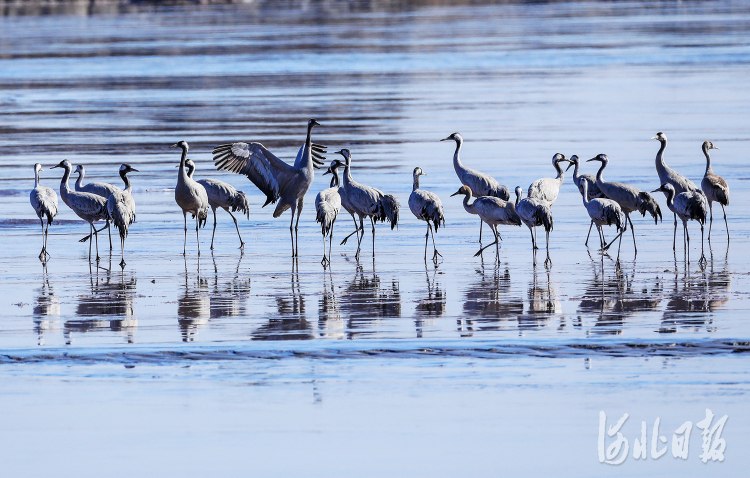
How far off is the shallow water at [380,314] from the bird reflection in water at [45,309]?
0.06 m

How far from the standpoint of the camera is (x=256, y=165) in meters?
18.4

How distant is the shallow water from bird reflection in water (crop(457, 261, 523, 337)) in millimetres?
52

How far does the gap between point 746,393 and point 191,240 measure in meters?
9.96

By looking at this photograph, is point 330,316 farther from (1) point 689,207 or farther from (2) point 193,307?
(1) point 689,207

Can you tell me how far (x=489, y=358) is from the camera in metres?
11.0

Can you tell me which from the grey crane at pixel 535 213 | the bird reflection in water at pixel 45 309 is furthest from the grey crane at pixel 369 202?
the bird reflection in water at pixel 45 309

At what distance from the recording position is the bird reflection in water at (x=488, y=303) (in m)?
12.3

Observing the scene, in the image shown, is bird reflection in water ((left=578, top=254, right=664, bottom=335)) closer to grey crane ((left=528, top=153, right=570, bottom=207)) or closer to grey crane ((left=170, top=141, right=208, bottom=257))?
grey crane ((left=528, top=153, right=570, bottom=207))

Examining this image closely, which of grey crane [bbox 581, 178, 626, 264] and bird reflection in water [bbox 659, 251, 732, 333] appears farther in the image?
grey crane [bbox 581, 178, 626, 264]

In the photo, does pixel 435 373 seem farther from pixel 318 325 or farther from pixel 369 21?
pixel 369 21

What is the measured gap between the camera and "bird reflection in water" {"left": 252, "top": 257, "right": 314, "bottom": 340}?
11.9 m

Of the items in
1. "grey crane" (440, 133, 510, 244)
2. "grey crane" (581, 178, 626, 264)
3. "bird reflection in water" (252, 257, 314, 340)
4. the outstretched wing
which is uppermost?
the outstretched wing

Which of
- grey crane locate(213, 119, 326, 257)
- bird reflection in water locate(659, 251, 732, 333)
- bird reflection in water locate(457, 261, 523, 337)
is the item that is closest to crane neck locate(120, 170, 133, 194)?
grey crane locate(213, 119, 326, 257)

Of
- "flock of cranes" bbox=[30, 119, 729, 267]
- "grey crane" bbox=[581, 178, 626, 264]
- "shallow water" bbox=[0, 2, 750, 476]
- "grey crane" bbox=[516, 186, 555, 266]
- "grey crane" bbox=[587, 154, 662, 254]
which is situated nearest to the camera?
"shallow water" bbox=[0, 2, 750, 476]
